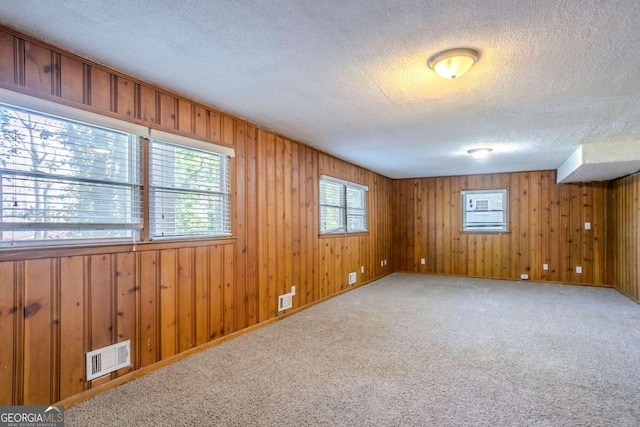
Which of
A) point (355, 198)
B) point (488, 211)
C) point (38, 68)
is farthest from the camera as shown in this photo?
point (488, 211)

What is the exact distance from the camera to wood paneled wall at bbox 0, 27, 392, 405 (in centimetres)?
191

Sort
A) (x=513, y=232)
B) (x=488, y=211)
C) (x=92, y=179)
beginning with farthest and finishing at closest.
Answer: (x=488, y=211) → (x=513, y=232) → (x=92, y=179)

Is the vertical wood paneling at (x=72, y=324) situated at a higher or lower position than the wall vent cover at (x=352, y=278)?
higher

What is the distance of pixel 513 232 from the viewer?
6480mm

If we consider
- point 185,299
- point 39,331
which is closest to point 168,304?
point 185,299


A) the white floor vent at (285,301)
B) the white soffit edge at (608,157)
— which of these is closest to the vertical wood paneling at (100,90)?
the white floor vent at (285,301)

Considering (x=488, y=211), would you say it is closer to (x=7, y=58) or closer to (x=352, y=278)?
(x=352, y=278)

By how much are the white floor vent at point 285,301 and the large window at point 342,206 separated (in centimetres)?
115

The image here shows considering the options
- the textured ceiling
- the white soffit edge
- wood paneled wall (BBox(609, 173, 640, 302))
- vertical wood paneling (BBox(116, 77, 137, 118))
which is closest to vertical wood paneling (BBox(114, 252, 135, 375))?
vertical wood paneling (BBox(116, 77, 137, 118))

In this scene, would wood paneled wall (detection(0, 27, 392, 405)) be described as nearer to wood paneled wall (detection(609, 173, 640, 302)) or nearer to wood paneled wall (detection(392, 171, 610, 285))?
wood paneled wall (detection(392, 171, 610, 285))

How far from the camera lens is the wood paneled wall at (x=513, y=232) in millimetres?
5934

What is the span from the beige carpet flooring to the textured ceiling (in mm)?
2118

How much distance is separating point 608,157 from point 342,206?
3.48m

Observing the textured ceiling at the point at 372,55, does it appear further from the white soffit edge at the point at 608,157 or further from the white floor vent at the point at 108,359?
the white floor vent at the point at 108,359
